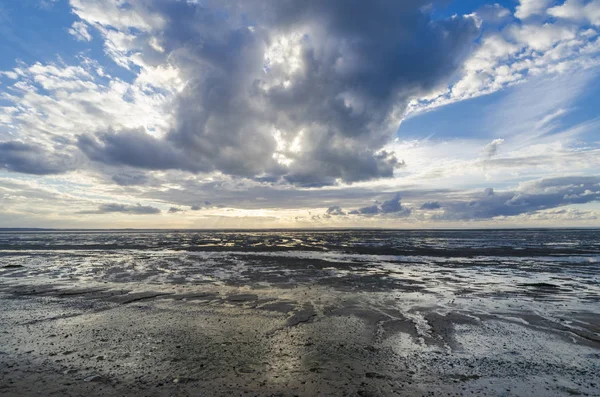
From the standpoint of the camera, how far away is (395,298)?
16.4m

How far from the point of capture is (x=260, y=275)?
24.6m

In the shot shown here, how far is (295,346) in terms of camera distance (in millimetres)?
9484

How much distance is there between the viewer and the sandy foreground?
23.3 feet

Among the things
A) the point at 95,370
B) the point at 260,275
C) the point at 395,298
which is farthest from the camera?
the point at 260,275

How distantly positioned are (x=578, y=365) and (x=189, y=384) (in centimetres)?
1027

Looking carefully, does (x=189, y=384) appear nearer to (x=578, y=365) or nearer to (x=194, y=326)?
(x=194, y=326)

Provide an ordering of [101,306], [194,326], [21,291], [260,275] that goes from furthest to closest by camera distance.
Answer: [260,275] → [21,291] → [101,306] → [194,326]

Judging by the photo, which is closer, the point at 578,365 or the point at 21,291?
the point at 578,365

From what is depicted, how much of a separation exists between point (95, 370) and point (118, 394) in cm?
168

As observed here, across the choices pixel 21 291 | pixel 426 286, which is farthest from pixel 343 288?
pixel 21 291

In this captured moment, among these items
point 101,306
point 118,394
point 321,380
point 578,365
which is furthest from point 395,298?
point 101,306

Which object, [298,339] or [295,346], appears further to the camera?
[298,339]

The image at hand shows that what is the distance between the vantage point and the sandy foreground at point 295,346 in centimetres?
711

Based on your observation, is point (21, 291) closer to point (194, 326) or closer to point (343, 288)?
point (194, 326)
